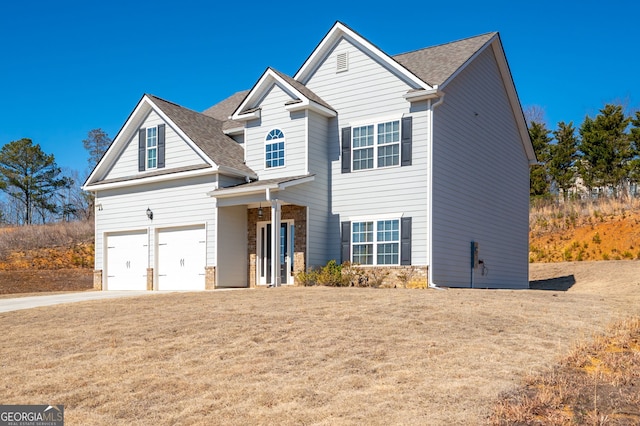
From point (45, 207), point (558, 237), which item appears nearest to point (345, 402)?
point (558, 237)

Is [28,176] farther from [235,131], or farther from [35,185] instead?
[235,131]

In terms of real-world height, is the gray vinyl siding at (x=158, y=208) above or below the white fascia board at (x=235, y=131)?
below

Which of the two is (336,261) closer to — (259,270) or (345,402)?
(259,270)

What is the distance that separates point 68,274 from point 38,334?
20.1 meters

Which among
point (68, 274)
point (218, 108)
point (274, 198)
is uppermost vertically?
point (218, 108)

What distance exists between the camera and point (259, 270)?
69.0 ft

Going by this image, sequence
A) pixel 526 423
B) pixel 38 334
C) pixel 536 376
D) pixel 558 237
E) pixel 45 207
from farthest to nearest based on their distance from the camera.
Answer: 1. pixel 45 207
2. pixel 558 237
3. pixel 38 334
4. pixel 536 376
5. pixel 526 423

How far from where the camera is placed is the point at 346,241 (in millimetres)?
20109

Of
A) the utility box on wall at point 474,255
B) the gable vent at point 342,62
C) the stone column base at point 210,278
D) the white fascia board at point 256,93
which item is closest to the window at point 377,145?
the gable vent at point 342,62

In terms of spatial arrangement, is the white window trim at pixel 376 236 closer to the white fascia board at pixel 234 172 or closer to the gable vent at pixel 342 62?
the white fascia board at pixel 234 172

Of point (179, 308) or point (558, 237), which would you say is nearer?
point (179, 308)

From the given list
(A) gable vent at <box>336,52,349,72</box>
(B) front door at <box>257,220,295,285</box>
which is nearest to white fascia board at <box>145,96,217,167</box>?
(B) front door at <box>257,220,295,285</box>

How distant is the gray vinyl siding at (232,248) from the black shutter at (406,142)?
18.6 ft

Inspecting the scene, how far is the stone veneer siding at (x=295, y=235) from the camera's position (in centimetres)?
1980
